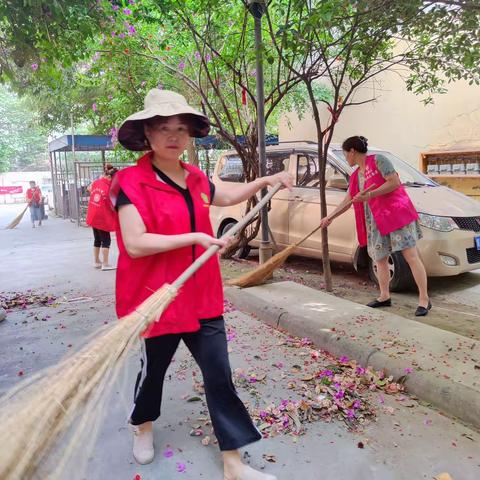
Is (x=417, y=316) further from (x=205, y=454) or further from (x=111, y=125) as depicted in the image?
(x=111, y=125)

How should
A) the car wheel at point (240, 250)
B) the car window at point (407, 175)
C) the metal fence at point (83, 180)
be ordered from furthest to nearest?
the metal fence at point (83, 180) → the car wheel at point (240, 250) → the car window at point (407, 175)

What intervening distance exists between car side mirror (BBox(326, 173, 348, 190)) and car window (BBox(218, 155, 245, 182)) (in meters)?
1.90

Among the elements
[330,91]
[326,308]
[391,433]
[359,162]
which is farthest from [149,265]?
[330,91]

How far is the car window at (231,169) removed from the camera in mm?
8102

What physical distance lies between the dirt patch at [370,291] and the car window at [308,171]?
131cm

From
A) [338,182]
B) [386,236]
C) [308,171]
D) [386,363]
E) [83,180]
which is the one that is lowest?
[386,363]

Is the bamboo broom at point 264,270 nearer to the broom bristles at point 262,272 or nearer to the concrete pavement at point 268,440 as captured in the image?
the broom bristles at point 262,272

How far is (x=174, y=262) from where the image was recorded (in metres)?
2.25

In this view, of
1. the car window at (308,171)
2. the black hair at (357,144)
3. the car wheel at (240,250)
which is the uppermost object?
the black hair at (357,144)

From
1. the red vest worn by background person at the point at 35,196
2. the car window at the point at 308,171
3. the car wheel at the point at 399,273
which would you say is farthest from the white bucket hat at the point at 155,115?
the red vest worn by background person at the point at 35,196

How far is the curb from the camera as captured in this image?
2.86 meters

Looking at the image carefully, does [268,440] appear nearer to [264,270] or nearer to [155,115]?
[155,115]

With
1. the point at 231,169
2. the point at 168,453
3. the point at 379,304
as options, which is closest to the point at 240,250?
the point at 231,169

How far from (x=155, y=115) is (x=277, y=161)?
5463 millimetres
